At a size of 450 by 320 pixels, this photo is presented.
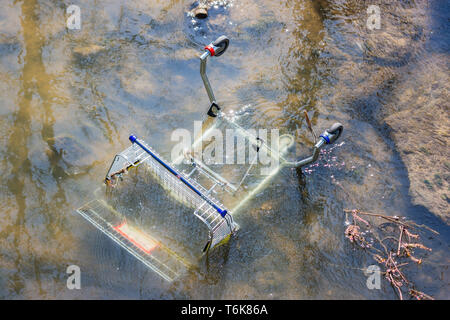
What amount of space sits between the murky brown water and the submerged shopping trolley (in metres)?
0.17

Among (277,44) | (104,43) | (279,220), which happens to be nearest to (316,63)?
(277,44)

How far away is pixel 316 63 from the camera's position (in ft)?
19.5

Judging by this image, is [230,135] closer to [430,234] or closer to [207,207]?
[207,207]

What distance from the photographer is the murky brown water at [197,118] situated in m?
4.16

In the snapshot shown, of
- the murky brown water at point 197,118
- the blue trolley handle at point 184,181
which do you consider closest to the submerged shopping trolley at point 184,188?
the blue trolley handle at point 184,181

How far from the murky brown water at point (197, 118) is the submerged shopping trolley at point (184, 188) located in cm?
17

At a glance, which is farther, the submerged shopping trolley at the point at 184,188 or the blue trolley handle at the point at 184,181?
the submerged shopping trolley at the point at 184,188

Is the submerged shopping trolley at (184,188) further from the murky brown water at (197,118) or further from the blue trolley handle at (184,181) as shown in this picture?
the murky brown water at (197,118)

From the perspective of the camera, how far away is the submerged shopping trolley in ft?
13.7

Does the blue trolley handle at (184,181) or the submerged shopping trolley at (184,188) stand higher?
the blue trolley handle at (184,181)

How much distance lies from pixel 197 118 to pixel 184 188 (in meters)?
1.29

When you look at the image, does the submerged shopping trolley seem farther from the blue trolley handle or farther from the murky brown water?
the murky brown water

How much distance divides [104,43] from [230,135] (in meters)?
2.50

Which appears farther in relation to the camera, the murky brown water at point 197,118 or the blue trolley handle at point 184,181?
the murky brown water at point 197,118
